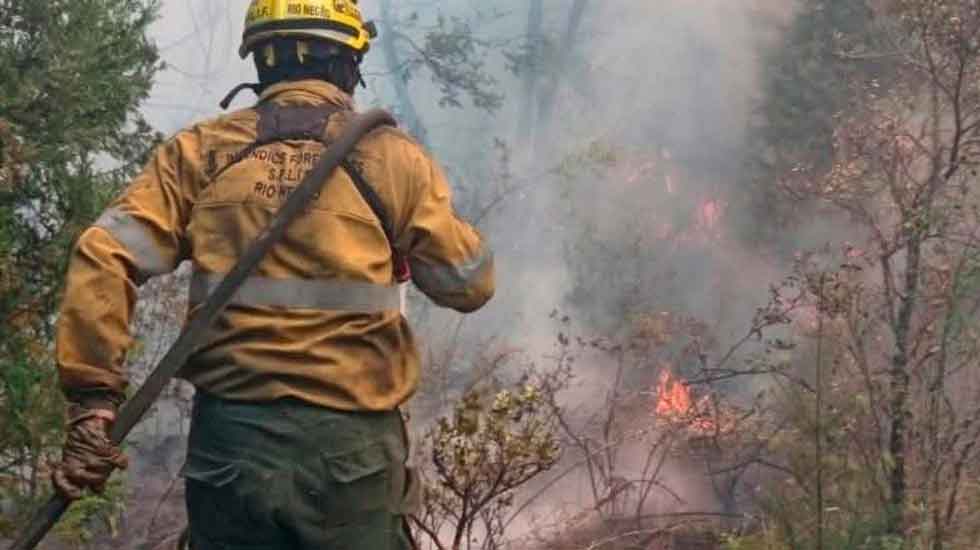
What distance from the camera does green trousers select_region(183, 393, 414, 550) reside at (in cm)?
289

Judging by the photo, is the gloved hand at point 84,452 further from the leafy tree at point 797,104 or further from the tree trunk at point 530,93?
the tree trunk at point 530,93

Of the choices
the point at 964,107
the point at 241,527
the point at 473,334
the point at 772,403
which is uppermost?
the point at 473,334

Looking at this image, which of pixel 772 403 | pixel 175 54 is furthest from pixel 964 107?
pixel 175 54

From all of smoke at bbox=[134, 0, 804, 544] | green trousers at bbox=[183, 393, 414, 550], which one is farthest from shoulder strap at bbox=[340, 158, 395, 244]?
smoke at bbox=[134, 0, 804, 544]

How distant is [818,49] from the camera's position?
12.8 metres

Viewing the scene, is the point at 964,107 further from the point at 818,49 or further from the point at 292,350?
the point at 818,49

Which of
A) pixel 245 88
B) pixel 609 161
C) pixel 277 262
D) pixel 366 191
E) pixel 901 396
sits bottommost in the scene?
pixel 277 262

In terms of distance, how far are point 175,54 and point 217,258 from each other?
19.9 m

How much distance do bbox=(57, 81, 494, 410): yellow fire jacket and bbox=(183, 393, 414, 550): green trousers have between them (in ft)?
0.18

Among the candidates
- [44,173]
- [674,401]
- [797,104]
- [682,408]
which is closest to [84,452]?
[44,173]

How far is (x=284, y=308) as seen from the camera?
295 cm

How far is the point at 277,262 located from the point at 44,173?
2900 millimetres

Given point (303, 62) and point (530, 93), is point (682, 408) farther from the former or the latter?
point (530, 93)

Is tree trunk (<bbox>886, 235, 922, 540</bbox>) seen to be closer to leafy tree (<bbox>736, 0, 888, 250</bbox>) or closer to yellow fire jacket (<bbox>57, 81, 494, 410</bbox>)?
yellow fire jacket (<bbox>57, 81, 494, 410</bbox>)
